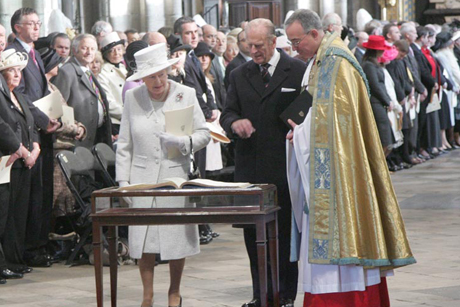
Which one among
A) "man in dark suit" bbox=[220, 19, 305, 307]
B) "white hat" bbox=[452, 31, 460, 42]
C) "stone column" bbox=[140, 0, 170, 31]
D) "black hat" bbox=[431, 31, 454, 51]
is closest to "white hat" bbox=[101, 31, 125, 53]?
"man in dark suit" bbox=[220, 19, 305, 307]

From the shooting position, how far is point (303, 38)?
21.2ft

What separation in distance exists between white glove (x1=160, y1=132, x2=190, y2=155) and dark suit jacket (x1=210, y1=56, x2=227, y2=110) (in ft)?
16.0

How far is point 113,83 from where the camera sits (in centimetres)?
1084

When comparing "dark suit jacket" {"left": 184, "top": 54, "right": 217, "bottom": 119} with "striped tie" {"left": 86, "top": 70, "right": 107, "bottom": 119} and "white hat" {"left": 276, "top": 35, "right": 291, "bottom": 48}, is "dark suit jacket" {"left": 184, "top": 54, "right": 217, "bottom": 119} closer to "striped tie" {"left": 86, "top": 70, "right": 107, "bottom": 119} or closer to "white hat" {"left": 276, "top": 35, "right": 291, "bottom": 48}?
"striped tie" {"left": 86, "top": 70, "right": 107, "bottom": 119}

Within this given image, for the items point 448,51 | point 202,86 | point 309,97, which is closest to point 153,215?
point 309,97

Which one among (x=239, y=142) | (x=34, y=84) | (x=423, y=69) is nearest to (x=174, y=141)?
(x=239, y=142)

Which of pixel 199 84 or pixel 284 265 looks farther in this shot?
pixel 199 84

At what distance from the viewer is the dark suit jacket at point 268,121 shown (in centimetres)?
699

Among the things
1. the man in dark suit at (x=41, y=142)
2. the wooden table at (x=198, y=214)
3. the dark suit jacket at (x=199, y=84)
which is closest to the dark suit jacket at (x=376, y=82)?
the dark suit jacket at (x=199, y=84)

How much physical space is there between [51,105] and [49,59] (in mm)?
1041

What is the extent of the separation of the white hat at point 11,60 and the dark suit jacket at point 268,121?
2441 millimetres

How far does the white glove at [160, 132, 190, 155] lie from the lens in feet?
22.7

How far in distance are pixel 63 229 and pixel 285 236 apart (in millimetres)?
3315

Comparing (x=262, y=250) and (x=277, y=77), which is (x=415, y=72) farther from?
(x=262, y=250)
